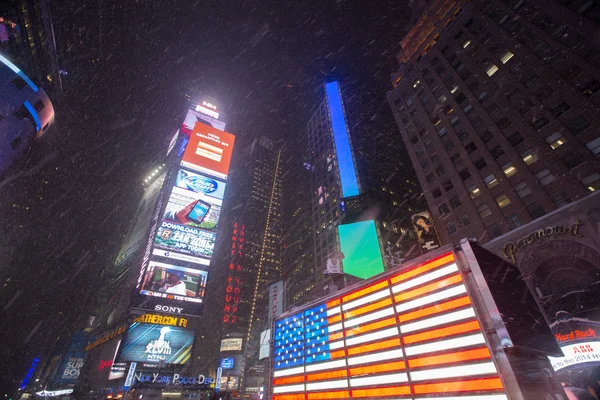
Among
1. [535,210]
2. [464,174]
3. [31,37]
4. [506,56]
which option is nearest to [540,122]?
[464,174]

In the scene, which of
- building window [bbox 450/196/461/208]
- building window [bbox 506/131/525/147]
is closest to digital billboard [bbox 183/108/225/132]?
building window [bbox 450/196/461/208]

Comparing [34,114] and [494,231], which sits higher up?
[34,114]

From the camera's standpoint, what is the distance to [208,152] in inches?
1702

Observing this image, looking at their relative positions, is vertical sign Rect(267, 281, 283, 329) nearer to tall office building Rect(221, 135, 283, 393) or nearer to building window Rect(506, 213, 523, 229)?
building window Rect(506, 213, 523, 229)

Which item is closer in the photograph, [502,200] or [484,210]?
[502,200]

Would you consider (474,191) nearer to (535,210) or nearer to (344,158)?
(535,210)

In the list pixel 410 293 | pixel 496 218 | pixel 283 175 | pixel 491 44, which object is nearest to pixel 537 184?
A: pixel 496 218

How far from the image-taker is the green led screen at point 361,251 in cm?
3506

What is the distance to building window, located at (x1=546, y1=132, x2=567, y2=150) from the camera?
82.3 ft

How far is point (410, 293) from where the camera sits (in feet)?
27.4

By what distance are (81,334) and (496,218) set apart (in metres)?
76.3

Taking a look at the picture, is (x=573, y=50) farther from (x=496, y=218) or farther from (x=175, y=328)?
(x=175, y=328)

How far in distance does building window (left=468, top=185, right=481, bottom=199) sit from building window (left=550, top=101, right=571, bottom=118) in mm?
9648

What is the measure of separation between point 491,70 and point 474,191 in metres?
16.2
